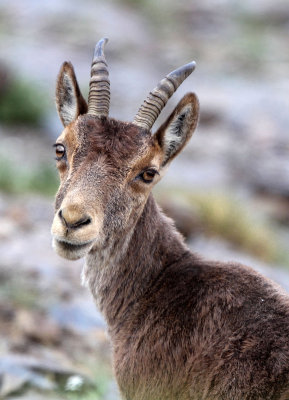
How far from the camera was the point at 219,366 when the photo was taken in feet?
21.8

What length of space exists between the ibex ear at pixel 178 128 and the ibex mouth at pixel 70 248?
1416 mm

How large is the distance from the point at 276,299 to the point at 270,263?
351 inches

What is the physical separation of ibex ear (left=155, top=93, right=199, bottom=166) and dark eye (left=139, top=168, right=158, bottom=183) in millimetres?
337

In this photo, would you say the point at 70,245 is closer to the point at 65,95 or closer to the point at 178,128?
the point at 178,128

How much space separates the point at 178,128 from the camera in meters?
7.68

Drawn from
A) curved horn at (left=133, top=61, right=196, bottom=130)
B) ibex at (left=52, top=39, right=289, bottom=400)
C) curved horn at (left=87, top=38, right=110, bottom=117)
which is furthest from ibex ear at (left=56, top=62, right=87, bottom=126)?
curved horn at (left=133, top=61, right=196, bottom=130)

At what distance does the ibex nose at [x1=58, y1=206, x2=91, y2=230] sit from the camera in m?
6.41

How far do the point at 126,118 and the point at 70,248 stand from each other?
1689 cm

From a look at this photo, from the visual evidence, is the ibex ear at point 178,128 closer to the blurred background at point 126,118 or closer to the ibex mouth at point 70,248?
the ibex mouth at point 70,248

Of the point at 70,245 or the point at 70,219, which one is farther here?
the point at 70,245

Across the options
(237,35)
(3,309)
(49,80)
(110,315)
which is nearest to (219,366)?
(110,315)

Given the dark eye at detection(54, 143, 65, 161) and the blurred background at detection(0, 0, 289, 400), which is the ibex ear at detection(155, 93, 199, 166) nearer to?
the dark eye at detection(54, 143, 65, 161)

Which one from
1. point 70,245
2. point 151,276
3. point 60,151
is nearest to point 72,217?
point 70,245

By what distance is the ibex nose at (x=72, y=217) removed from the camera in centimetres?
641
